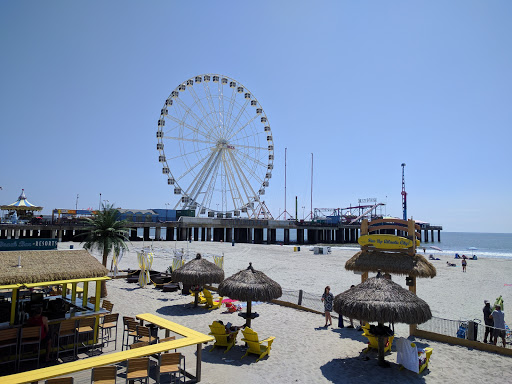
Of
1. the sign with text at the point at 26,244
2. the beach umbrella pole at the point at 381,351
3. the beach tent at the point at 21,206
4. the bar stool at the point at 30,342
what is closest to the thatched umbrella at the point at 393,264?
the beach umbrella pole at the point at 381,351

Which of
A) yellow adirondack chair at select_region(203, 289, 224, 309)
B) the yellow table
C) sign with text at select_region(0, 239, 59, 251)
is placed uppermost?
sign with text at select_region(0, 239, 59, 251)

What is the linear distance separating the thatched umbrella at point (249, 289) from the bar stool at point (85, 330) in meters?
2.98

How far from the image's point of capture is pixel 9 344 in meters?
6.59

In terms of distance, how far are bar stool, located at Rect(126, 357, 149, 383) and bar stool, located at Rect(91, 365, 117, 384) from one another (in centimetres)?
30

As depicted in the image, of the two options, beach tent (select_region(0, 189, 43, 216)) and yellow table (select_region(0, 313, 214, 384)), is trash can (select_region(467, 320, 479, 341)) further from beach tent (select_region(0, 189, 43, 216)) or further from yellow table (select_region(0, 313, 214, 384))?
beach tent (select_region(0, 189, 43, 216))

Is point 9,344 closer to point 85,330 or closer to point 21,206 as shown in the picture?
point 85,330

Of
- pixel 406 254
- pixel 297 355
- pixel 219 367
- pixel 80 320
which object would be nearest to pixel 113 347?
pixel 80 320

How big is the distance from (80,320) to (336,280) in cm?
1576

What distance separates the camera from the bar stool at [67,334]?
7258 millimetres

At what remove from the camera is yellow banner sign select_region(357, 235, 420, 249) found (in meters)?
10.1

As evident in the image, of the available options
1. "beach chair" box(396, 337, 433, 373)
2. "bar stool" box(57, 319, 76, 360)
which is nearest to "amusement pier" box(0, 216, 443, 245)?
"bar stool" box(57, 319, 76, 360)

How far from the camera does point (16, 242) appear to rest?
8711 millimetres

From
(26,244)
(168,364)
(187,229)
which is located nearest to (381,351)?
(168,364)

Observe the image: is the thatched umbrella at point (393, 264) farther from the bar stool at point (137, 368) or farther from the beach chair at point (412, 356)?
the bar stool at point (137, 368)
